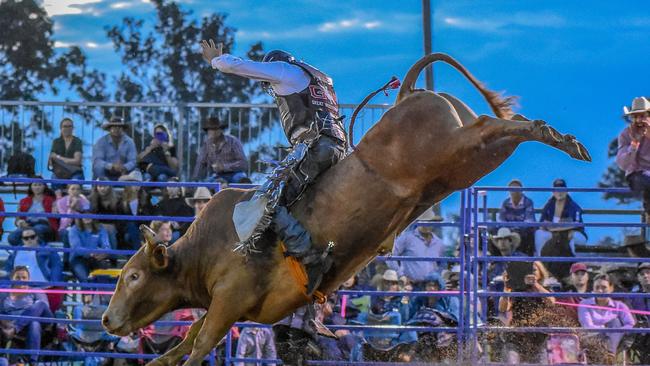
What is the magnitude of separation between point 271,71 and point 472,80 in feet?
4.36

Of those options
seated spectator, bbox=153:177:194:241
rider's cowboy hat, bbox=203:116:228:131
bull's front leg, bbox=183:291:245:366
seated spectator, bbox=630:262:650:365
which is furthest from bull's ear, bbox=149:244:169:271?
seated spectator, bbox=630:262:650:365

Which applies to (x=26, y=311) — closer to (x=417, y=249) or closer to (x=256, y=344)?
(x=256, y=344)

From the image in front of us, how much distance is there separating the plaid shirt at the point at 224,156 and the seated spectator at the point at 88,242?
1.21 metres

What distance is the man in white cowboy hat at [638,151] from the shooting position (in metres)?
9.01

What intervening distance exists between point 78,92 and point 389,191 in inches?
326

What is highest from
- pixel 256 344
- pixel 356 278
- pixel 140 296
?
pixel 356 278

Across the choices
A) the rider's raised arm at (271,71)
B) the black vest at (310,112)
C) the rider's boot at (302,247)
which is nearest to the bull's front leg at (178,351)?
the rider's boot at (302,247)

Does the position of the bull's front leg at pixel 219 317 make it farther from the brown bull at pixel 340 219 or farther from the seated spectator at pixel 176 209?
the seated spectator at pixel 176 209

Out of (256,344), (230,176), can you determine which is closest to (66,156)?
(230,176)

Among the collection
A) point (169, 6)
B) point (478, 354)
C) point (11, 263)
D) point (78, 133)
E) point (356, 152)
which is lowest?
point (478, 354)

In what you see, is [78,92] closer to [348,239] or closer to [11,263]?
[11,263]

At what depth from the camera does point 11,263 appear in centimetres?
1115

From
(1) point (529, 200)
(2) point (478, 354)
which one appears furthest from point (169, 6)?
(2) point (478, 354)

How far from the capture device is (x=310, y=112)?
23.9 feet
